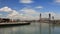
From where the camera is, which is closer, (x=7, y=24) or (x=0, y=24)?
(x=0, y=24)

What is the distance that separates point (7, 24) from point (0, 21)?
2.78 feet

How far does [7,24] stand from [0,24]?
1.14 m

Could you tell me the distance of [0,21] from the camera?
1353 cm

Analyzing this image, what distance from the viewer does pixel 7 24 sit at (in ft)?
45.9

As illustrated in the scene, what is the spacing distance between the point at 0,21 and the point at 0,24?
0.64m

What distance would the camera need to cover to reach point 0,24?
12961 mm

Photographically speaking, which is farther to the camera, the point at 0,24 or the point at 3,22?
the point at 3,22

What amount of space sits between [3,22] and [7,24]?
472 millimetres

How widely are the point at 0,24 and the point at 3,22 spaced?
2.92 feet

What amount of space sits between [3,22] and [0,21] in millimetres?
402
